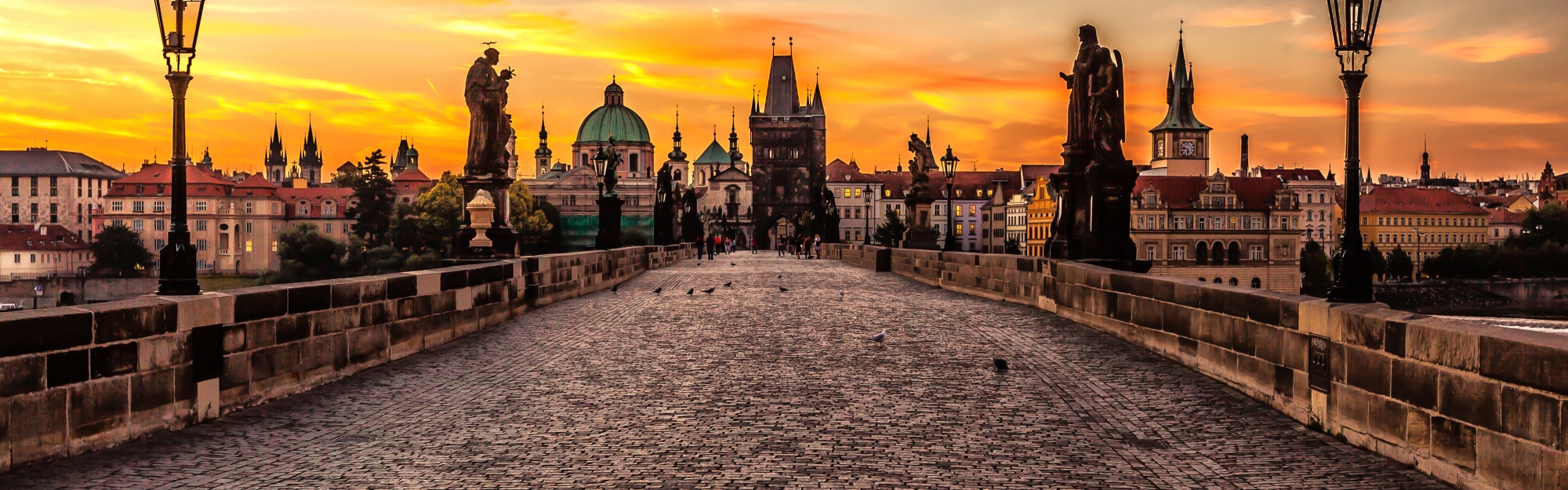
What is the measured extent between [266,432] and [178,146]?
296 cm

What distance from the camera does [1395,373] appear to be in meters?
6.98

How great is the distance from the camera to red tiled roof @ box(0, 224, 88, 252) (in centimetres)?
13862

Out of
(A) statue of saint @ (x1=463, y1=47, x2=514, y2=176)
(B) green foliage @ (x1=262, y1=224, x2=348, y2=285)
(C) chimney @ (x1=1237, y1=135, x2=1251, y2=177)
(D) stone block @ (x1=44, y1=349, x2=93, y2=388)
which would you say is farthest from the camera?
(C) chimney @ (x1=1237, y1=135, x2=1251, y2=177)

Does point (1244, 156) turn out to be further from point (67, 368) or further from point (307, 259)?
point (67, 368)

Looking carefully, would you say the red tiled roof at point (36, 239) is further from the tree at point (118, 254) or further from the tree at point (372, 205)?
the tree at point (372, 205)

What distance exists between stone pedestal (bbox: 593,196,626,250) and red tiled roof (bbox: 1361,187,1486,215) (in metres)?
142

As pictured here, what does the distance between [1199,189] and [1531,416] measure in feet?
441

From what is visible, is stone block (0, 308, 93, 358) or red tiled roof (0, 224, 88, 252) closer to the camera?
stone block (0, 308, 93, 358)

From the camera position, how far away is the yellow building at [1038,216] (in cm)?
13738

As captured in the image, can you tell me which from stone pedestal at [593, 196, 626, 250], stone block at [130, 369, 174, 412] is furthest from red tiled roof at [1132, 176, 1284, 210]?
stone block at [130, 369, 174, 412]

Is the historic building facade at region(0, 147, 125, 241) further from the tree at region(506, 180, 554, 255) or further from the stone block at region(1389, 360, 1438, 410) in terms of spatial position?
the stone block at region(1389, 360, 1438, 410)

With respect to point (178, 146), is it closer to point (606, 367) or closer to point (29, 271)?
point (606, 367)

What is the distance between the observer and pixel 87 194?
165m

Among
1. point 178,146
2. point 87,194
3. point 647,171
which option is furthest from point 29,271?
point 178,146
